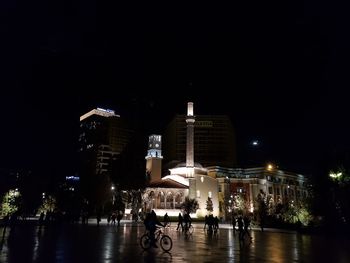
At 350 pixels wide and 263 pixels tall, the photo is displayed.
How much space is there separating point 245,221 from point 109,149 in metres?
124

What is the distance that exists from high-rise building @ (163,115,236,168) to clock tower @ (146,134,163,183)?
138 ft

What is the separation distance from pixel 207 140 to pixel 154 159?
50.6 meters

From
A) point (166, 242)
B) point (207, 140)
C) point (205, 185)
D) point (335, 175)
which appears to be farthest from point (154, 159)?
point (166, 242)

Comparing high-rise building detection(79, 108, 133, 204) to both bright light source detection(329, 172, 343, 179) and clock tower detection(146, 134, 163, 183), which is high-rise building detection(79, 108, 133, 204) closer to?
clock tower detection(146, 134, 163, 183)

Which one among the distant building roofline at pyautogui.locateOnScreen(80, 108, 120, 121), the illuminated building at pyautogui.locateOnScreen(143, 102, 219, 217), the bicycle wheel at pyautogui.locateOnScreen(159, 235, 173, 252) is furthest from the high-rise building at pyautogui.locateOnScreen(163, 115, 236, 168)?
the bicycle wheel at pyautogui.locateOnScreen(159, 235, 173, 252)

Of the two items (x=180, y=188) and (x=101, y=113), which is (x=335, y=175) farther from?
(x=101, y=113)

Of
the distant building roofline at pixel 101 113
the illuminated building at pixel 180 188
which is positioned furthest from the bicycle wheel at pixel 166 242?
the distant building roofline at pixel 101 113

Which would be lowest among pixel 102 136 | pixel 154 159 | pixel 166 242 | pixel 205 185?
pixel 166 242

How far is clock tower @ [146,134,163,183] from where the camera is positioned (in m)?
84.8

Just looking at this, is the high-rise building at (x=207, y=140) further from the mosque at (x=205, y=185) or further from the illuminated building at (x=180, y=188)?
the illuminated building at (x=180, y=188)

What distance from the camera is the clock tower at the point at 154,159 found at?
278ft

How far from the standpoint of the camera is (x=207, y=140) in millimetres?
133250

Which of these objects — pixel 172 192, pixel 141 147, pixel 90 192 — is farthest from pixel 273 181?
pixel 90 192

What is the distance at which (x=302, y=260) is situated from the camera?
13.7 metres
